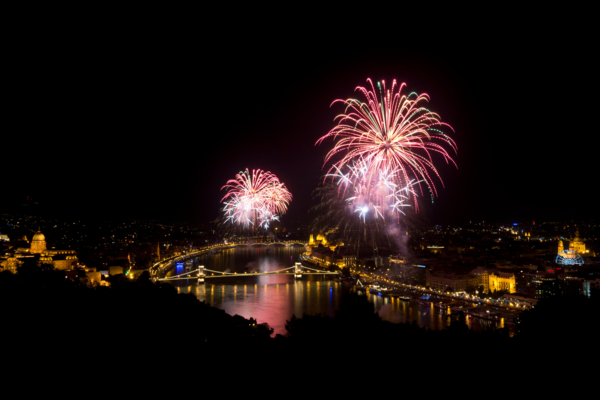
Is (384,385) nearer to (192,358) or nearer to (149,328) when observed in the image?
(192,358)

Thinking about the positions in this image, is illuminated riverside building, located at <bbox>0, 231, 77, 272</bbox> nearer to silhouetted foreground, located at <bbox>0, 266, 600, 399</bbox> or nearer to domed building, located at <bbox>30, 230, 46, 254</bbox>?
domed building, located at <bbox>30, 230, 46, 254</bbox>

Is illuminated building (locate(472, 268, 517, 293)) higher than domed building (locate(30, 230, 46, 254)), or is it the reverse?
domed building (locate(30, 230, 46, 254))

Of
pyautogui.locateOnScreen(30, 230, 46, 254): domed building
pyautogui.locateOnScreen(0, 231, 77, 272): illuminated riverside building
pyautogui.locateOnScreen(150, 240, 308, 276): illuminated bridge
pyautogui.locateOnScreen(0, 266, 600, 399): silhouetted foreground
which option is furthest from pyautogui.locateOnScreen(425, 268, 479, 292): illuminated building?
pyautogui.locateOnScreen(30, 230, 46, 254): domed building

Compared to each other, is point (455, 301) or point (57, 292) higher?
point (57, 292)

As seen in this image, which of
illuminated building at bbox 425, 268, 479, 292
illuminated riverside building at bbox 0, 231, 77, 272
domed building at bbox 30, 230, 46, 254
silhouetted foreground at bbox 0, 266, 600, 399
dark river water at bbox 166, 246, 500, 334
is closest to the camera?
silhouetted foreground at bbox 0, 266, 600, 399

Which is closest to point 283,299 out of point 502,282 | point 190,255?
point 502,282

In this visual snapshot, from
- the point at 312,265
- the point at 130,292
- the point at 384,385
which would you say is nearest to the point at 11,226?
the point at 312,265

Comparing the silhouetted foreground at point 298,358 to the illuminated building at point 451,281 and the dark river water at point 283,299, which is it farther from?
the illuminated building at point 451,281
